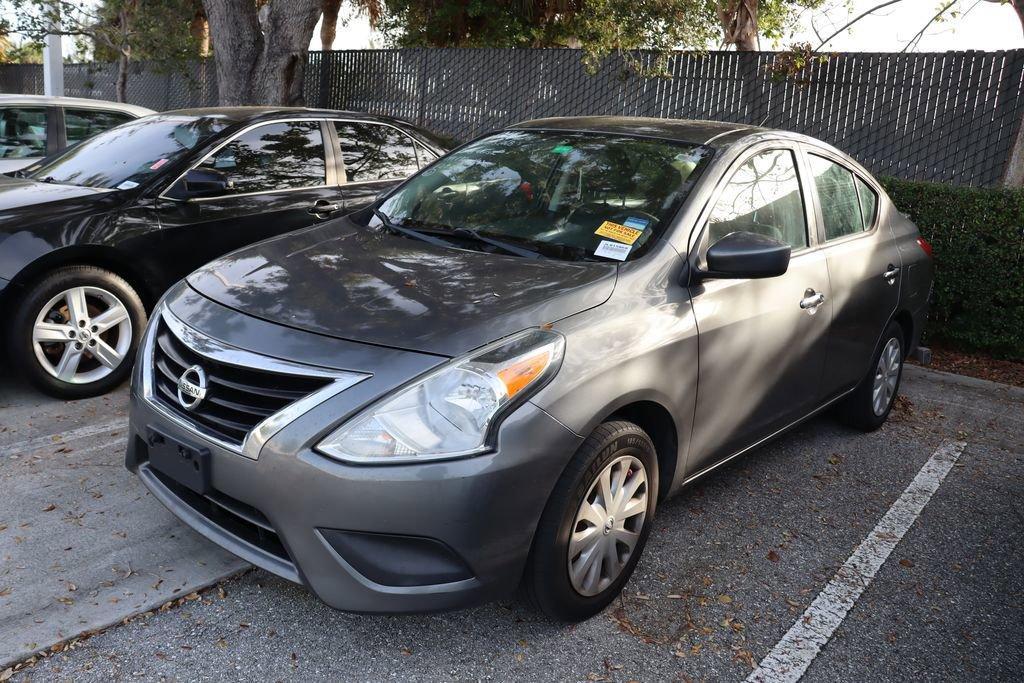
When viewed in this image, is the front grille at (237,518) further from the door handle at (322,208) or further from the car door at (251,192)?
the door handle at (322,208)

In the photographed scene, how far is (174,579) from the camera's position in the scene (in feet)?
10.5

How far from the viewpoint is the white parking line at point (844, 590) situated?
295 cm

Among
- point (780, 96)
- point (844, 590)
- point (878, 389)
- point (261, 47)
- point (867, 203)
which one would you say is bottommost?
point (844, 590)

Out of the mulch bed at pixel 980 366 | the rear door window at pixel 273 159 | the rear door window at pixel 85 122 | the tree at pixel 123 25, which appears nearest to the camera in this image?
the rear door window at pixel 273 159

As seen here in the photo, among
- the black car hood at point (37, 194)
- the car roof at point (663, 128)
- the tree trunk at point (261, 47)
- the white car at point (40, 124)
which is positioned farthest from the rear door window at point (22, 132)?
the car roof at point (663, 128)

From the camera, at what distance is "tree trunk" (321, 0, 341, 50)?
2110cm

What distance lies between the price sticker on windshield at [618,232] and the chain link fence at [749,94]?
5939 mm

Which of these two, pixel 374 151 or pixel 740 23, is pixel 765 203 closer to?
pixel 374 151

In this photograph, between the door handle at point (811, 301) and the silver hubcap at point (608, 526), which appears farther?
the door handle at point (811, 301)

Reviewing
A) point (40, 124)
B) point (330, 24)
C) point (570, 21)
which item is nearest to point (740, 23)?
point (570, 21)

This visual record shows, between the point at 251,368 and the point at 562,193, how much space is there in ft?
5.19

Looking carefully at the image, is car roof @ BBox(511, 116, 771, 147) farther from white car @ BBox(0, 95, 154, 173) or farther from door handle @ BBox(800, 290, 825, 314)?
white car @ BBox(0, 95, 154, 173)

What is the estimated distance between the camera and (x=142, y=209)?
16.7 feet

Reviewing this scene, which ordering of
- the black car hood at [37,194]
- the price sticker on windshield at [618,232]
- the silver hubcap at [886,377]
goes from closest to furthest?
the price sticker on windshield at [618,232], the black car hood at [37,194], the silver hubcap at [886,377]
